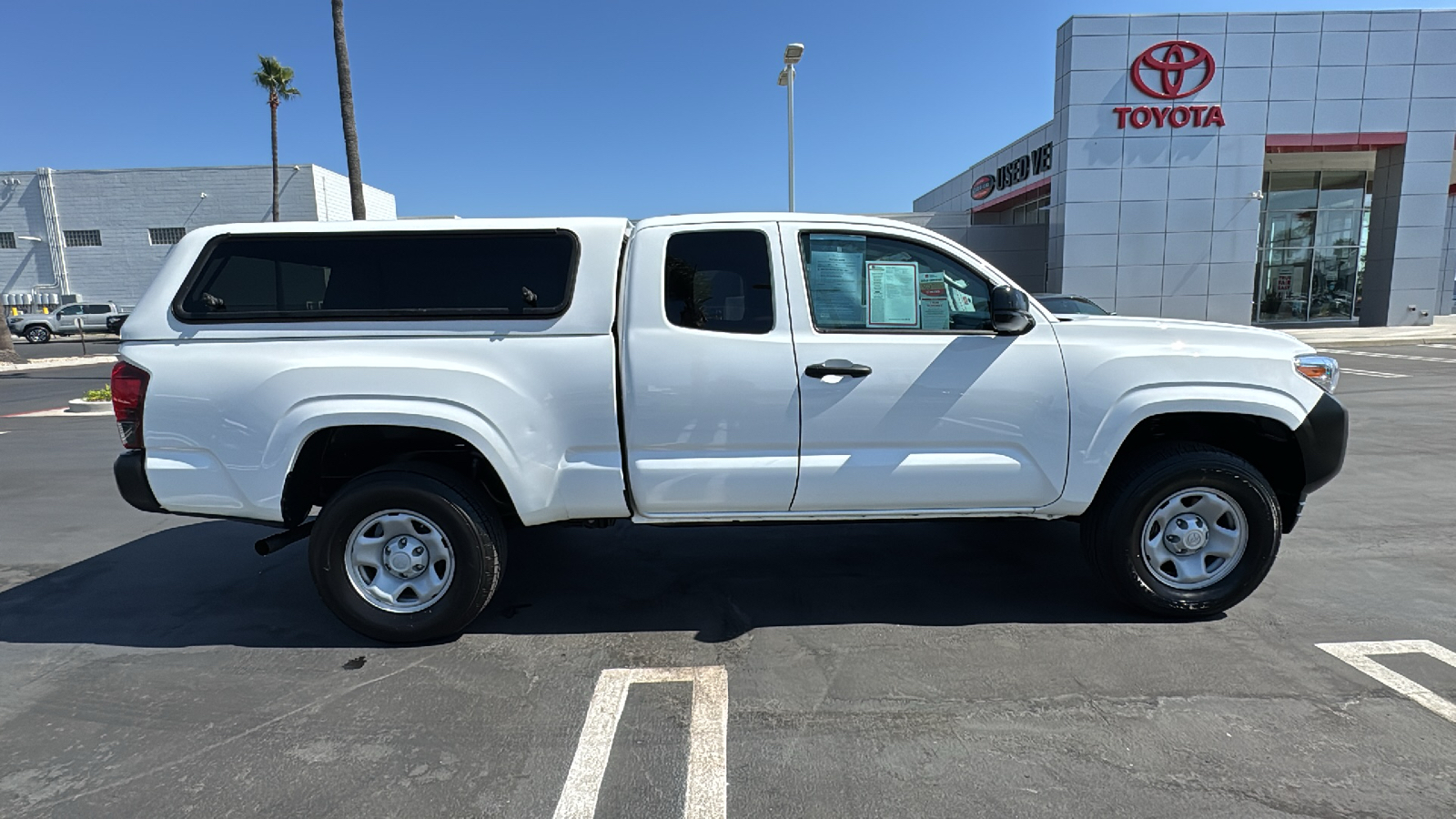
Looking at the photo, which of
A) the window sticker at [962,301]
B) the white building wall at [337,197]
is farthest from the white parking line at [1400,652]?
the white building wall at [337,197]

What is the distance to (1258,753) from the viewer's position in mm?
2588

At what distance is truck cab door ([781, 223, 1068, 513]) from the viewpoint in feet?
11.2

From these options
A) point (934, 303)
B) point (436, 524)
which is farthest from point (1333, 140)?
point (436, 524)

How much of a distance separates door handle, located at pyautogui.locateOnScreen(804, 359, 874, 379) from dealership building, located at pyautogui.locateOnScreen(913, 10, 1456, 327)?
21.3 meters

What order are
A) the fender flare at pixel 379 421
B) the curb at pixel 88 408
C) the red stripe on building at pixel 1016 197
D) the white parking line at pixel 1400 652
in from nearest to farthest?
the white parking line at pixel 1400 652 → the fender flare at pixel 379 421 → the curb at pixel 88 408 → the red stripe on building at pixel 1016 197

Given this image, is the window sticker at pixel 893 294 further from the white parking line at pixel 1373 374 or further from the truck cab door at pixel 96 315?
the truck cab door at pixel 96 315

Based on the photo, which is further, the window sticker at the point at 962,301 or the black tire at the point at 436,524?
the window sticker at the point at 962,301

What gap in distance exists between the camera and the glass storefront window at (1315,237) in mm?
24375

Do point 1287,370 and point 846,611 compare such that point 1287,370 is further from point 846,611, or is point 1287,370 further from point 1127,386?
point 846,611

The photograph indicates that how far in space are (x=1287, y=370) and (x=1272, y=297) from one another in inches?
1054

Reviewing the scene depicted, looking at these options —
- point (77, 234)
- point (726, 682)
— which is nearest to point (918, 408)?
point (726, 682)

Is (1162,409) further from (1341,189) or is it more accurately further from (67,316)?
(67,316)

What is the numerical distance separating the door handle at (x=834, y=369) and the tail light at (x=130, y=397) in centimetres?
296

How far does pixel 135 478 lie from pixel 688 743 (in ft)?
9.16
